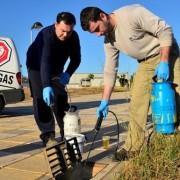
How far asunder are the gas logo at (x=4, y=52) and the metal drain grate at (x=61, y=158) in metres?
7.32

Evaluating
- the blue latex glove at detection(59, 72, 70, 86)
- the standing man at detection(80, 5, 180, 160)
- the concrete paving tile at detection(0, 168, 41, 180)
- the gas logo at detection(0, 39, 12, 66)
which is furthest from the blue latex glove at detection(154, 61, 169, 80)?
the gas logo at detection(0, 39, 12, 66)

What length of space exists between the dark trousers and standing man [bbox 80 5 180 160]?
0.88m

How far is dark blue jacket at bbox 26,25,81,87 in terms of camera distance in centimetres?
547

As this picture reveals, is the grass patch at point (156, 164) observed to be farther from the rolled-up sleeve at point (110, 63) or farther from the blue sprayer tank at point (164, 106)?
the rolled-up sleeve at point (110, 63)

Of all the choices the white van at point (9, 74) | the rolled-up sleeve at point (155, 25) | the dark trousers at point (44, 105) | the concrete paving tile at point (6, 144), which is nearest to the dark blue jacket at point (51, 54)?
the dark trousers at point (44, 105)

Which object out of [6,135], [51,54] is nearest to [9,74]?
[6,135]

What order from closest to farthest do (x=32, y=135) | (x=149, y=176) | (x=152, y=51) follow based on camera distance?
1. (x=149, y=176)
2. (x=152, y=51)
3. (x=32, y=135)

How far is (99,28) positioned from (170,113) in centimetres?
115

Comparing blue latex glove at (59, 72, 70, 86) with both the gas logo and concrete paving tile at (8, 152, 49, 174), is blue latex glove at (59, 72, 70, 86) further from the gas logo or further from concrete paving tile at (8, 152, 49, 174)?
the gas logo

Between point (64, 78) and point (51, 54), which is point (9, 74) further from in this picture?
point (51, 54)

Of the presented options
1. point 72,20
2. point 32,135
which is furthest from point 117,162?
point 32,135

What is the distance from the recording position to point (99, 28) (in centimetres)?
454

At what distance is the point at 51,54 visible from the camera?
18.2ft

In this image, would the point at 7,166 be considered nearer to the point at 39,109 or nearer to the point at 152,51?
the point at 39,109
